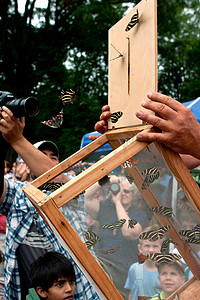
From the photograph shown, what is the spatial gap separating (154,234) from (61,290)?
108 cm

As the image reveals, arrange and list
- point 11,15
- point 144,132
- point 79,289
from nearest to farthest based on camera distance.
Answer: point 144,132 < point 79,289 < point 11,15

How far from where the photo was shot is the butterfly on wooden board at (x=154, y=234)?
96 centimetres

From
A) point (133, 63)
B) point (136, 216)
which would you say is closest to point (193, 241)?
point (136, 216)

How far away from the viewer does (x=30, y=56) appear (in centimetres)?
1020

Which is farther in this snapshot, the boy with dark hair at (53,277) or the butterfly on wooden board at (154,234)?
the boy with dark hair at (53,277)

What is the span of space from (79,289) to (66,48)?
10.2 metres

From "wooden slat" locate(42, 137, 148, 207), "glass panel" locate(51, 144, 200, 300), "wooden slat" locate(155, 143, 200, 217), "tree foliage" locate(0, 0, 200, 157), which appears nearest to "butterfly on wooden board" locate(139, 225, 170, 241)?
"glass panel" locate(51, 144, 200, 300)

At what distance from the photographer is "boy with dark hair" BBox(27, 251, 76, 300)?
182 centimetres

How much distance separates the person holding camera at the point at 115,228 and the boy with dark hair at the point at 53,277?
1002mm

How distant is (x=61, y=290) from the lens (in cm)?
183

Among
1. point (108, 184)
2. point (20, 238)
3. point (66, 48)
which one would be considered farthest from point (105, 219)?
point (66, 48)

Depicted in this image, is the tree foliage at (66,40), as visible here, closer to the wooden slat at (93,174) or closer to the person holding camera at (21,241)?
the person holding camera at (21,241)

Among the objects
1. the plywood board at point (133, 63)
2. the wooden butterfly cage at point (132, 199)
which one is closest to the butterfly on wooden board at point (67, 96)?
the plywood board at point (133, 63)

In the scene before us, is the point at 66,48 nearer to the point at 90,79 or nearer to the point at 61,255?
the point at 90,79
